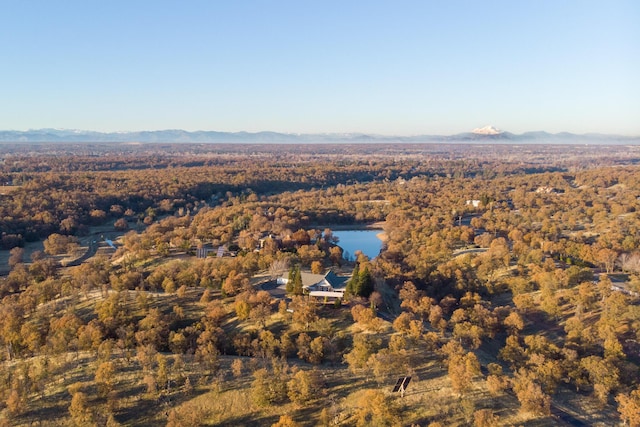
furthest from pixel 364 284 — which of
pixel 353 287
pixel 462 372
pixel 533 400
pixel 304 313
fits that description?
pixel 533 400

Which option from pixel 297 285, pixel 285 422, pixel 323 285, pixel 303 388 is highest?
pixel 297 285

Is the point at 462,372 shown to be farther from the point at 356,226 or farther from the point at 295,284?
the point at 356,226

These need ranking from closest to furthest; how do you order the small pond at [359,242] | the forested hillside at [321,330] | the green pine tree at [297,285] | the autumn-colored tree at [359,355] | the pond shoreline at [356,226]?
the forested hillside at [321,330]
the autumn-colored tree at [359,355]
the green pine tree at [297,285]
the small pond at [359,242]
the pond shoreline at [356,226]

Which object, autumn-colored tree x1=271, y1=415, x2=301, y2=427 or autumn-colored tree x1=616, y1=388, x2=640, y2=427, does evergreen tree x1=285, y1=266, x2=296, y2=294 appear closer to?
autumn-colored tree x1=271, y1=415, x2=301, y2=427

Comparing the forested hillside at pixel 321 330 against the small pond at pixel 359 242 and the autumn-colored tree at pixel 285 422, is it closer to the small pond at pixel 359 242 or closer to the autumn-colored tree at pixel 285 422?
the autumn-colored tree at pixel 285 422

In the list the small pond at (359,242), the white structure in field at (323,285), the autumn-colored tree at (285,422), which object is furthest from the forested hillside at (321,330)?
the small pond at (359,242)

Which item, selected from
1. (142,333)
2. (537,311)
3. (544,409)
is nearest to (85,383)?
(142,333)

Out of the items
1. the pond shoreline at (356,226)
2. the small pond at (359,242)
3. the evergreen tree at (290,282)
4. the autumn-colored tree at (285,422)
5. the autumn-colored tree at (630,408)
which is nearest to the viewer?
the autumn-colored tree at (285,422)

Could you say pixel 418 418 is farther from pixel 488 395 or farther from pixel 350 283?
pixel 350 283

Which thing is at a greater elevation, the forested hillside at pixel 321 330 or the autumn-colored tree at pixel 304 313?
the autumn-colored tree at pixel 304 313
